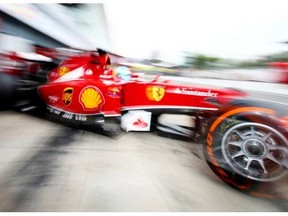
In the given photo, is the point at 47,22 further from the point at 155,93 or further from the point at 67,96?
the point at 155,93

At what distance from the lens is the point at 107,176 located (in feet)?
4.21

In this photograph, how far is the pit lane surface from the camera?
1048 millimetres

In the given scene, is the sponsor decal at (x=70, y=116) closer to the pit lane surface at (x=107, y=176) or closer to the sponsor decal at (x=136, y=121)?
the pit lane surface at (x=107, y=176)

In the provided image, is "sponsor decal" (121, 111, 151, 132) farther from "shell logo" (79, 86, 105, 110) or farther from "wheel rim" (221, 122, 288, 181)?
"wheel rim" (221, 122, 288, 181)

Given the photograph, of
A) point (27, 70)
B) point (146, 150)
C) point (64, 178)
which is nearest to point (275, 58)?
point (146, 150)

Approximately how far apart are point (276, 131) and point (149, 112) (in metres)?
0.93

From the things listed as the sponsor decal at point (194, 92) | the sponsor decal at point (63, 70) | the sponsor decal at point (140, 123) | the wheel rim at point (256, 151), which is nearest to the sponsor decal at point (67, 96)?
the sponsor decal at point (63, 70)

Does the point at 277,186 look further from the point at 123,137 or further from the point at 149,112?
the point at 123,137

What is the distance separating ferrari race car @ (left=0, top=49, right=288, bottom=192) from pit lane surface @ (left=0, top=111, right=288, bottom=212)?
0.12m

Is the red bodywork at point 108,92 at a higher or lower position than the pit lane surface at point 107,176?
higher

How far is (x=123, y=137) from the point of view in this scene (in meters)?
1.89

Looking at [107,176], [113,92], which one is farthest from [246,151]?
[113,92]

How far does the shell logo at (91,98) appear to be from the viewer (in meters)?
1.90

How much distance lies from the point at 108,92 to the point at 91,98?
0.53 ft
